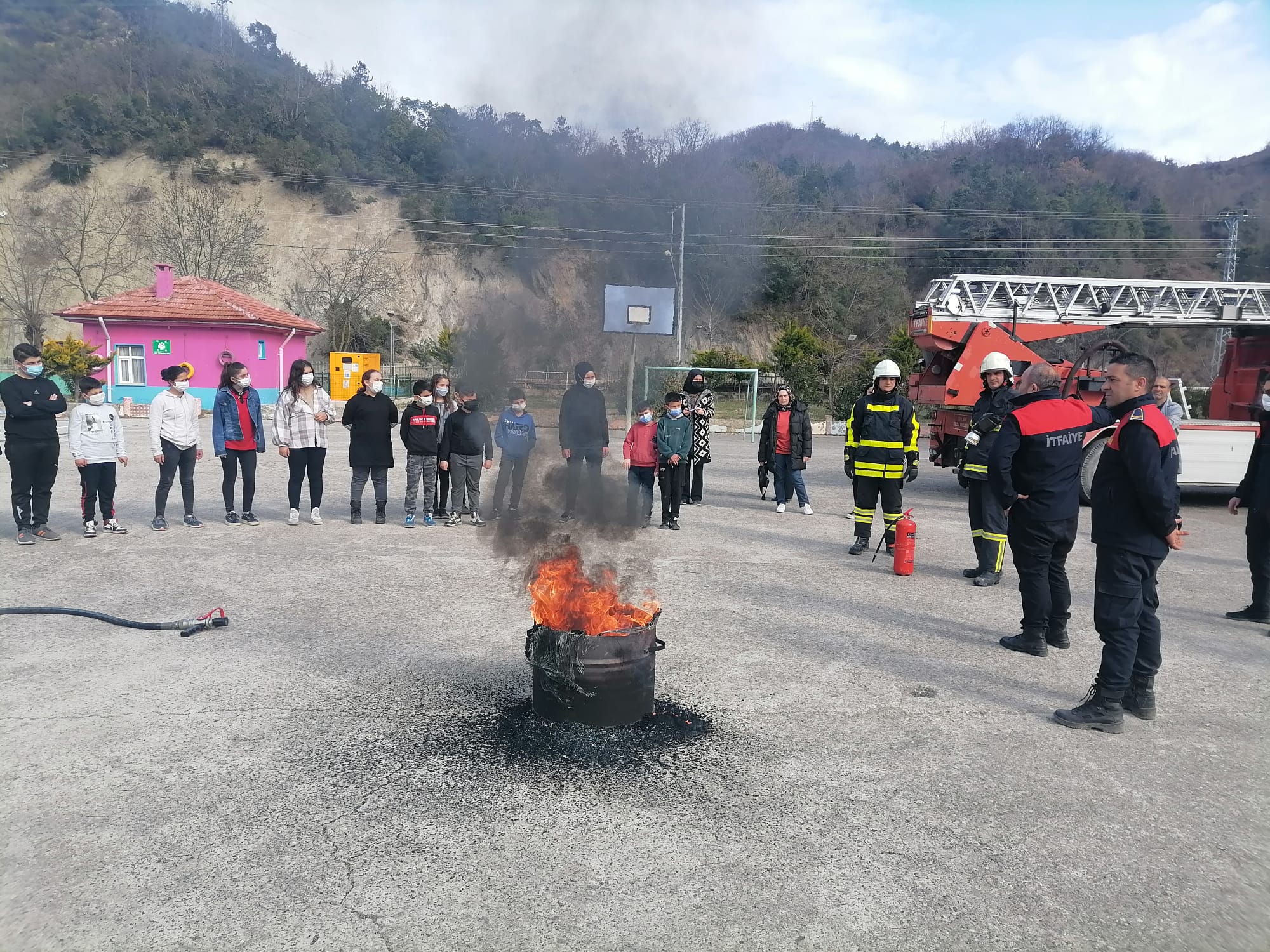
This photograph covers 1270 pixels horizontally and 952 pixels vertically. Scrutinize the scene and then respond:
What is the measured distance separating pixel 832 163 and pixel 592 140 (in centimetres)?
4940

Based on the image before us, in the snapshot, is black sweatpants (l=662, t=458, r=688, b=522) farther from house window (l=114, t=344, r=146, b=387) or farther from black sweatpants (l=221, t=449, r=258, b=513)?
house window (l=114, t=344, r=146, b=387)

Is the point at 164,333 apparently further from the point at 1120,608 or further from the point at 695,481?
the point at 1120,608

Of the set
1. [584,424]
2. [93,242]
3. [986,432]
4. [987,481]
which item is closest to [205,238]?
[93,242]

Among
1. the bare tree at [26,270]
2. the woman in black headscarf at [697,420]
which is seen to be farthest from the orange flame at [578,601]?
the bare tree at [26,270]

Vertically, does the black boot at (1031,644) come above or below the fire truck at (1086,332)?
below

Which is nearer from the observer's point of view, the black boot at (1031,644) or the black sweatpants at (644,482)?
the black boot at (1031,644)

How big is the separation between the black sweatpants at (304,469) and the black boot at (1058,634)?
7.59 m

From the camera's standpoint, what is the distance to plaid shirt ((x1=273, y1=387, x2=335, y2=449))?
31.4 ft

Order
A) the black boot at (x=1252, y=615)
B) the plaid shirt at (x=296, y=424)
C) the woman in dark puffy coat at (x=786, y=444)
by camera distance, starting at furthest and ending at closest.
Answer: the woman in dark puffy coat at (x=786, y=444), the plaid shirt at (x=296, y=424), the black boot at (x=1252, y=615)

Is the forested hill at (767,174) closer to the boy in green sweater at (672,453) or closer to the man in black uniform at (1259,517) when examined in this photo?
the boy in green sweater at (672,453)

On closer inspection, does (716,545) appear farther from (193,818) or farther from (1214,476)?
(1214,476)

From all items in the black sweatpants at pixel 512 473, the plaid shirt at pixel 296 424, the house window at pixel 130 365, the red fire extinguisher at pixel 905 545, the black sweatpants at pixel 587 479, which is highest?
the house window at pixel 130 365

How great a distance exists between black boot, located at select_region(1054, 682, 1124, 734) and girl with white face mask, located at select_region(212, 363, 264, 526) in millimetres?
8383

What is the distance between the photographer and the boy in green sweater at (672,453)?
10078 mm
